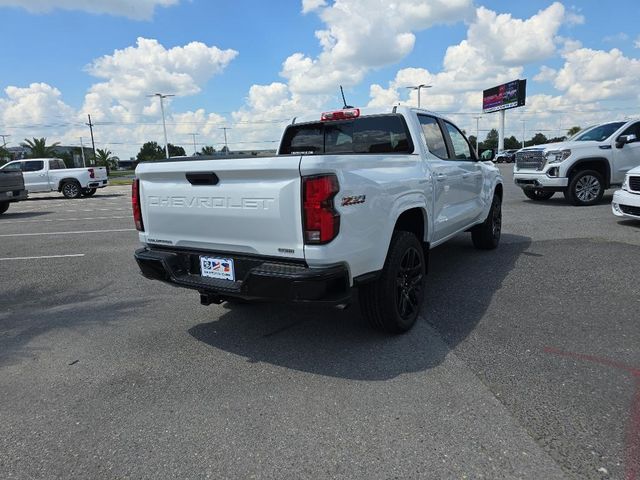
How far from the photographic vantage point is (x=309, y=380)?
3180mm

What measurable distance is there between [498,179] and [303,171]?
16.2ft

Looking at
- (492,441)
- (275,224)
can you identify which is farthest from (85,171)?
(492,441)

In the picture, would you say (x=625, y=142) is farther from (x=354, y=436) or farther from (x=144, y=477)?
(x=144, y=477)

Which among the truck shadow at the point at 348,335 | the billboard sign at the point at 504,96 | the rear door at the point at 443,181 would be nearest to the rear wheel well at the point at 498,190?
the rear door at the point at 443,181

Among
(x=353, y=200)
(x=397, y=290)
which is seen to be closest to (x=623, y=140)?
(x=397, y=290)

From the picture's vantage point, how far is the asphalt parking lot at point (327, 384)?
2.37 meters

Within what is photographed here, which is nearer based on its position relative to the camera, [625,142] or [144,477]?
[144,477]

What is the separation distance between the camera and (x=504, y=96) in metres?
72.4

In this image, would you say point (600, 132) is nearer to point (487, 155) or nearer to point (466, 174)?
point (487, 155)

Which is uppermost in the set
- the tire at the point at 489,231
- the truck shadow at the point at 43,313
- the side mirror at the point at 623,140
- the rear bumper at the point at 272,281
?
the side mirror at the point at 623,140

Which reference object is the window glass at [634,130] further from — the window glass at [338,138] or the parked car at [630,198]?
the window glass at [338,138]

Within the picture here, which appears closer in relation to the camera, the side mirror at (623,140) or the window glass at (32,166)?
the side mirror at (623,140)

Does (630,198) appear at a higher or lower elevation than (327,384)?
higher

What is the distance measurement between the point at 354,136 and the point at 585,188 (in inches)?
341
